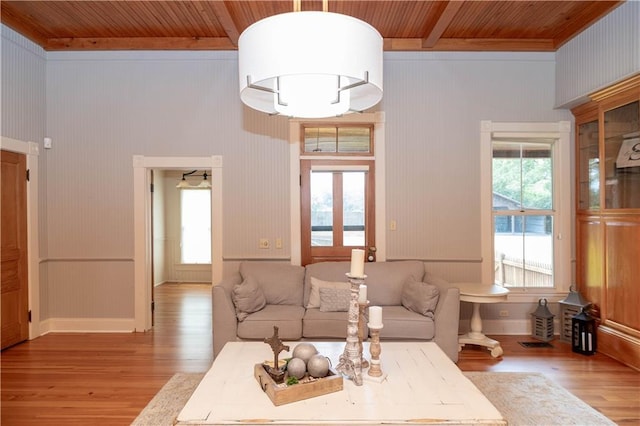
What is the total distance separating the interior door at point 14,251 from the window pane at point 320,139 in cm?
307

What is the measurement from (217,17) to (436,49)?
2417 millimetres

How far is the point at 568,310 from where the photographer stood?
416 centimetres

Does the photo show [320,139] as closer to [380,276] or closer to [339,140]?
[339,140]

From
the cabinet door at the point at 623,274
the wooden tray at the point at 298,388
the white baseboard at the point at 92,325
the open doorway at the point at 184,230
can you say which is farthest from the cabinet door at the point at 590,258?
the open doorway at the point at 184,230

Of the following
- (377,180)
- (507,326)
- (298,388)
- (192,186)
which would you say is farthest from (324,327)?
(192,186)

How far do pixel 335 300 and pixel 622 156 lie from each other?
307 centimetres

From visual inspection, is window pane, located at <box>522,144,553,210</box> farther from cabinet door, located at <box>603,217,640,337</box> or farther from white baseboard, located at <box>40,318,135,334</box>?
white baseboard, located at <box>40,318,135,334</box>

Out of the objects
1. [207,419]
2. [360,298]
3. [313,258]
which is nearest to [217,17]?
[313,258]

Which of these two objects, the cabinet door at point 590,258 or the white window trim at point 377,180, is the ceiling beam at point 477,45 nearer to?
the white window trim at point 377,180

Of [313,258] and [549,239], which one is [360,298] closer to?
[313,258]

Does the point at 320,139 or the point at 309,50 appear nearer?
the point at 309,50

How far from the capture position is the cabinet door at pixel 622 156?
143 inches

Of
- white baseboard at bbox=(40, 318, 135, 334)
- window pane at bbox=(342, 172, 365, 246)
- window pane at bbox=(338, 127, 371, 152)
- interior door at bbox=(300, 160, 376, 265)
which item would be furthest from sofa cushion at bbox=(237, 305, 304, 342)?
window pane at bbox=(338, 127, 371, 152)

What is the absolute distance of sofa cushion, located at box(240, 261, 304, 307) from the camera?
399 cm
